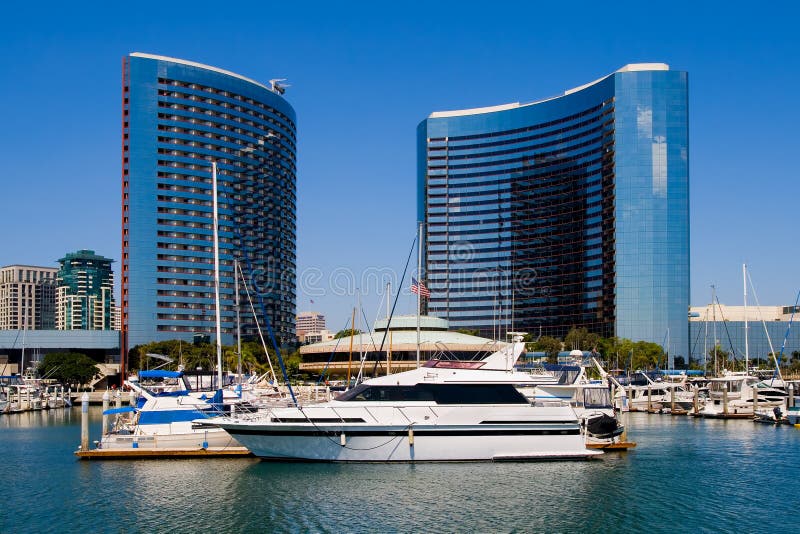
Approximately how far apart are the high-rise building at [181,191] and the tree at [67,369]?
20566 millimetres

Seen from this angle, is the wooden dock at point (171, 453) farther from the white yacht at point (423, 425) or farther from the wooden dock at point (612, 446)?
the wooden dock at point (612, 446)

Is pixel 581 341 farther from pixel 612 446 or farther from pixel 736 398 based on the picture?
pixel 612 446

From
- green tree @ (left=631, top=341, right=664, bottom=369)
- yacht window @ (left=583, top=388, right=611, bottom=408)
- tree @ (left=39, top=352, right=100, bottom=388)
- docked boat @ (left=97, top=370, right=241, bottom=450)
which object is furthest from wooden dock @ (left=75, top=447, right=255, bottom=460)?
green tree @ (left=631, top=341, right=664, bottom=369)

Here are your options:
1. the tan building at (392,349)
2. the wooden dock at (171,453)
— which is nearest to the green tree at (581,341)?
the tan building at (392,349)

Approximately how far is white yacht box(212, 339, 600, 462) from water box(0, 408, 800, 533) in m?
0.85

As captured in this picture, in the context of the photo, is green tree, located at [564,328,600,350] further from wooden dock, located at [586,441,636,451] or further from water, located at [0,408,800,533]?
wooden dock, located at [586,441,636,451]

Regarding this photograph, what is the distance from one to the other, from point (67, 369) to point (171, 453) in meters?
103

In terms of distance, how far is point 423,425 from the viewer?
43.0 metres

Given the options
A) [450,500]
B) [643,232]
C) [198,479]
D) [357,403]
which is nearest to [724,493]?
[450,500]

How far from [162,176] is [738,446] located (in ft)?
458

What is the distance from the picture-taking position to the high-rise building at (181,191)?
167250 mm

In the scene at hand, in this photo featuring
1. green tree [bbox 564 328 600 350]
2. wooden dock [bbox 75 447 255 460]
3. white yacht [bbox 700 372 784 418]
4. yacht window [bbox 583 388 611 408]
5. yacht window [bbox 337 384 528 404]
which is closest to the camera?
yacht window [bbox 337 384 528 404]

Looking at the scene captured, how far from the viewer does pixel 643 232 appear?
17150 cm

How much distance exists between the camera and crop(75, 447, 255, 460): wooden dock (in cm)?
4628
